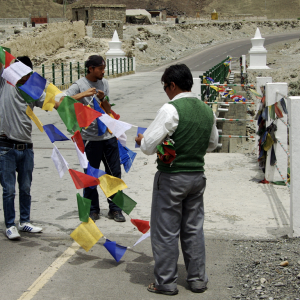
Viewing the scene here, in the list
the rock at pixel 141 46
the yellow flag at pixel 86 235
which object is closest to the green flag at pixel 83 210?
the yellow flag at pixel 86 235

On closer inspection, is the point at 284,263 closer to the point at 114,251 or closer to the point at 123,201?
the point at 114,251

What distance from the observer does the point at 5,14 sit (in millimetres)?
→ 105062

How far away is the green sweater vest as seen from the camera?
3561 mm

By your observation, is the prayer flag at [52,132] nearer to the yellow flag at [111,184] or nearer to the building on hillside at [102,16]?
→ the yellow flag at [111,184]

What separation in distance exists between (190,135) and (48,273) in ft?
5.87

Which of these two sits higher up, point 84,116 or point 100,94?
point 100,94

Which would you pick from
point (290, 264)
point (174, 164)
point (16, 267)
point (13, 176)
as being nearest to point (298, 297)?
point (290, 264)

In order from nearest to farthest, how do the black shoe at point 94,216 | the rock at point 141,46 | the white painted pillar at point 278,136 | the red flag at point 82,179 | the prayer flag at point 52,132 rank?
the red flag at point 82,179 < the prayer flag at point 52,132 < the black shoe at point 94,216 < the white painted pillar at point 278,136 < the rock at point 141,46

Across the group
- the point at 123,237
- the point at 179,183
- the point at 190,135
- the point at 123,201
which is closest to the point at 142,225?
the point at 123,201

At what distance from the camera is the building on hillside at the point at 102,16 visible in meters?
59.7

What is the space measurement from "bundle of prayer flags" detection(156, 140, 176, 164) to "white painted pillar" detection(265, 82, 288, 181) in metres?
3.81

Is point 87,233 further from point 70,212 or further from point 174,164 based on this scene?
point 70,212

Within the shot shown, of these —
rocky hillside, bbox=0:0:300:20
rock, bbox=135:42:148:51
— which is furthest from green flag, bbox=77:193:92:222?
rocky hillside, bbox=0:0:300:20

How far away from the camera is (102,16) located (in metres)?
67.1
